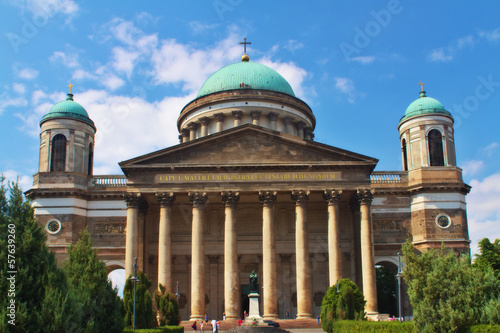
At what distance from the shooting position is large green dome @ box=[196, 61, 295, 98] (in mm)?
56062

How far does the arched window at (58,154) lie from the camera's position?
4922 centimetres

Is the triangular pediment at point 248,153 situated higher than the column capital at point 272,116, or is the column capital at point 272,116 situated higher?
the column capital at point 272,116

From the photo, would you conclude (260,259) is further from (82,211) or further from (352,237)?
(82,211)

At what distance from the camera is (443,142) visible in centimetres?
4966

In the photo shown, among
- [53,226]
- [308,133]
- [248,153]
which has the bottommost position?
[53,226]

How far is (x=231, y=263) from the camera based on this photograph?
39938mm

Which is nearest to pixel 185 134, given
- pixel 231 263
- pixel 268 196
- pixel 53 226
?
pixel 53 226

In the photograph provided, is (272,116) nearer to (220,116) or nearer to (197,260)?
(220,116)

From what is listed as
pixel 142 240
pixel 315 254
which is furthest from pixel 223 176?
pixel 315 254

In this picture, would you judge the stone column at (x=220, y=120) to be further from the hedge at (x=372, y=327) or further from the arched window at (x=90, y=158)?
the hedge at (x=372, y=327)

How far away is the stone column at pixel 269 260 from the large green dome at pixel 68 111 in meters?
19.7

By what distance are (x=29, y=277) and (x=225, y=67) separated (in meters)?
45.3

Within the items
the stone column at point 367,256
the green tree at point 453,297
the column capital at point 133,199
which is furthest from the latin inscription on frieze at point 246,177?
the green tree at point 453,297

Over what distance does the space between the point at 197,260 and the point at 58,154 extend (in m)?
18.0
